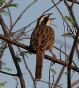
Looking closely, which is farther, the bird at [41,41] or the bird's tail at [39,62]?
the bird at [41,41]

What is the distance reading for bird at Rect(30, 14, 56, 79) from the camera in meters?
5.18

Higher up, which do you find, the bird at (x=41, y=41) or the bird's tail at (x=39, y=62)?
the bird at (x=41, y=41)

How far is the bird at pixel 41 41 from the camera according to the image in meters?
→ 5.18

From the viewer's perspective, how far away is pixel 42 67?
515cm

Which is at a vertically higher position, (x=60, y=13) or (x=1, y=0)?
(x=1, y=0)

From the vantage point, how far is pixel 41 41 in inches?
225

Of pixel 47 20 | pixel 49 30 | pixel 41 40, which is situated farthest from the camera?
pixel 47 20

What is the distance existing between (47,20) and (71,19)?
189 centimetres

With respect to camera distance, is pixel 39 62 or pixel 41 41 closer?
pixel 39 62

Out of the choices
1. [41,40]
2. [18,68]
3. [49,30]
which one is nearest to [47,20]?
[49,30]

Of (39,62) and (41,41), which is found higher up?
(41,41)

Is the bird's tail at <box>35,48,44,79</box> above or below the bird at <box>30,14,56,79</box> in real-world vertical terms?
below

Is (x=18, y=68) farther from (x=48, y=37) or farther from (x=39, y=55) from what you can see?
(x=48, y=37)

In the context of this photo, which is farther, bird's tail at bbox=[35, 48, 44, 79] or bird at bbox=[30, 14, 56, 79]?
bird at bbox=[30, 14, 56, 79]
